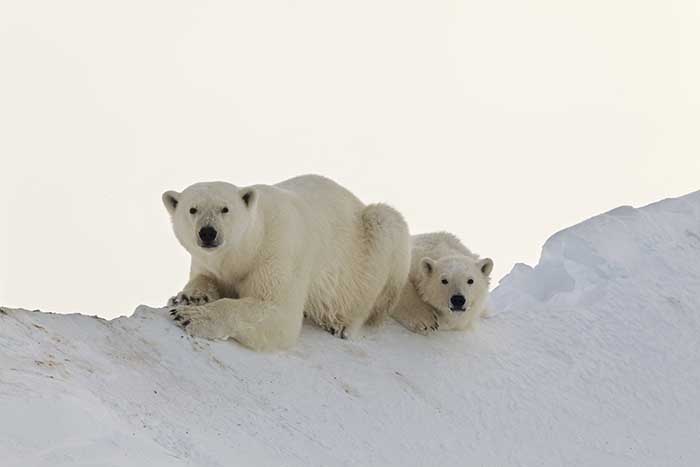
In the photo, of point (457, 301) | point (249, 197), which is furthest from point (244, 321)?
point (457, 301)

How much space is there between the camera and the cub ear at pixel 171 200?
893cm

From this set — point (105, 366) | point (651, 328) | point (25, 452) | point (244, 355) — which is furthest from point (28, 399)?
point (651, 328)

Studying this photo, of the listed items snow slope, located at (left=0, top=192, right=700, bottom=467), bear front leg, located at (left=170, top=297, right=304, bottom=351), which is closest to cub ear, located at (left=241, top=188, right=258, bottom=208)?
bear front leg, located at (left=170, top=297, right=304, bottom=351)

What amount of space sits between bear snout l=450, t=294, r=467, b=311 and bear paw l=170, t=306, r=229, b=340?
7.99 feet

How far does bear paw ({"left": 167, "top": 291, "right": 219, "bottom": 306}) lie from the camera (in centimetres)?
893

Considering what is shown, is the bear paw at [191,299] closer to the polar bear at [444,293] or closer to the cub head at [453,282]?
the polar bear at [444,293]

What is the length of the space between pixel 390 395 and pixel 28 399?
12.4ft

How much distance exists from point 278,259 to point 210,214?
64 cm

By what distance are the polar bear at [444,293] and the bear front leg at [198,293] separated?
6.72 ft

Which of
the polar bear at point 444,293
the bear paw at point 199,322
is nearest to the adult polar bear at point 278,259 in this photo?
the bear paw at point 199,322

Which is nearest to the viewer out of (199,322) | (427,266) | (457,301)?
(199,322)

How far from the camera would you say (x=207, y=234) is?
338 inches

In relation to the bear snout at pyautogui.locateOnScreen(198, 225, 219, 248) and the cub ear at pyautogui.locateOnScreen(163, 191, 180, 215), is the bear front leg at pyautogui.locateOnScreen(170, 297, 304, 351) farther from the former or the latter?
the cub ear at pyautogui.locateOnScreen(163, 191, 180, 215)

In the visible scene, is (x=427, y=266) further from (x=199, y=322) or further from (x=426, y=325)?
(x=199, y=322)
